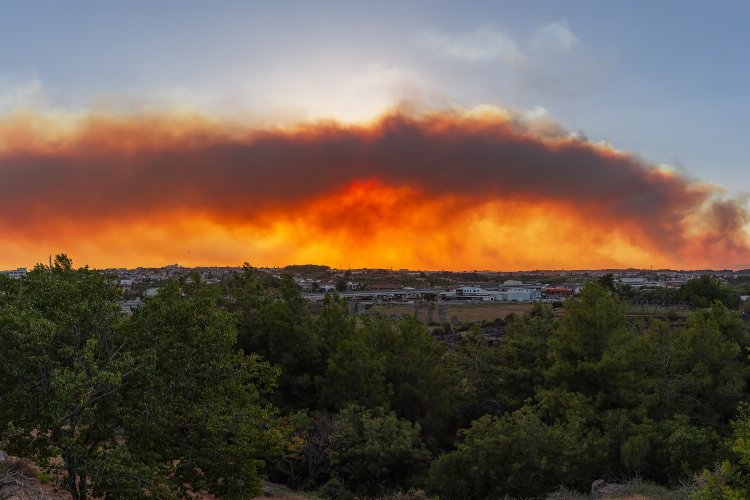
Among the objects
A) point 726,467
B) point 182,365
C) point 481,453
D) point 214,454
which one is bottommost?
point 481,453

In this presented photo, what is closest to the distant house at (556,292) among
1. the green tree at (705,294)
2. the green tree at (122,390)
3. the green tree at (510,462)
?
the green tree at (705,294)

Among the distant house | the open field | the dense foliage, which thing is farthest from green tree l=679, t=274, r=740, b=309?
the dense foliage

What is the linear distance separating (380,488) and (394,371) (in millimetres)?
9155

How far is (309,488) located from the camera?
96.7ft

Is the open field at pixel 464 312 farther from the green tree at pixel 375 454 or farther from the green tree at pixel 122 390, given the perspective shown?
the green tree at pixel 122 390

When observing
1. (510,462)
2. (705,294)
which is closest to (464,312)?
(705,294)

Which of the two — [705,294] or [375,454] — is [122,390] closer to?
[375,454]

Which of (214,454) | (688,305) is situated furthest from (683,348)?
(688,305)

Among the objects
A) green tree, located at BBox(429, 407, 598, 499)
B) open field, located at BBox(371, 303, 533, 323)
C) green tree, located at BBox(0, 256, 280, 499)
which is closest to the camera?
green tree, located at BBox(0, 256, 280, 499)

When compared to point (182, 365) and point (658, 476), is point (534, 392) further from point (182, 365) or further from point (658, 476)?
point (182, 365)

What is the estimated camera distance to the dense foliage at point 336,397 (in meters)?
16.3

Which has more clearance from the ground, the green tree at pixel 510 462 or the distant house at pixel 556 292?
the distant house at pixel 556 292

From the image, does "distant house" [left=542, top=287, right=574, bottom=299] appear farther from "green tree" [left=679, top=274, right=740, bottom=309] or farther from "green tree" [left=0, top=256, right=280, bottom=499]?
"green tree" [left=0, top=256, right=280, bottom=499]

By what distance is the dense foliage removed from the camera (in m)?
16.3
